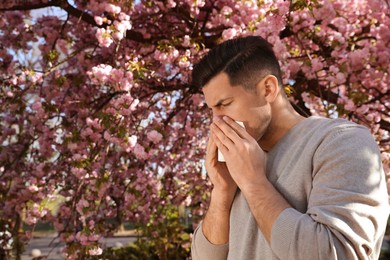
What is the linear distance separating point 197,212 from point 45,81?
2394 millimetres

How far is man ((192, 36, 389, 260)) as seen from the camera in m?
1.11

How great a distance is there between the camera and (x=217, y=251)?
1.54m

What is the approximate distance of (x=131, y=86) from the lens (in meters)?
3.50

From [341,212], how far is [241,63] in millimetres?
535

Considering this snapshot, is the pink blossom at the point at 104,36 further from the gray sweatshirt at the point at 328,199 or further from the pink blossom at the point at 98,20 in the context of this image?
the gray sweatshirt at the point at 328,199

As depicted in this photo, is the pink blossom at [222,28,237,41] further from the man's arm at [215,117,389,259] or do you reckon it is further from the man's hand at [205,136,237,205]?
the man's arm at [215,117,389,259]

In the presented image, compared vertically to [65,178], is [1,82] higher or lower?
higher

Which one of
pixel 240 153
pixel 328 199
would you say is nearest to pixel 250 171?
pixel 240 153

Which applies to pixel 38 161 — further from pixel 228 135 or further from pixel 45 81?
pixel 228 135

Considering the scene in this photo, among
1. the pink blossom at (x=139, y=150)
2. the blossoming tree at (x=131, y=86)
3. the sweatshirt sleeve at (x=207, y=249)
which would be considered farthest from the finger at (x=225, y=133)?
the pink blossom at (x=139, y=150)

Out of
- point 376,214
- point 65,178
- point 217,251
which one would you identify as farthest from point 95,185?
point 376,214

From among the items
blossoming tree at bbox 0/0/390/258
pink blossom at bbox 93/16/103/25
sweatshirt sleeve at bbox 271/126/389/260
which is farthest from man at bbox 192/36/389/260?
pink blossom at bbox 93/16/103/25

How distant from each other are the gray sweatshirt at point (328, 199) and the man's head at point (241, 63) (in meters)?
0.22

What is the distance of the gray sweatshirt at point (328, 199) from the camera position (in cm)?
109
